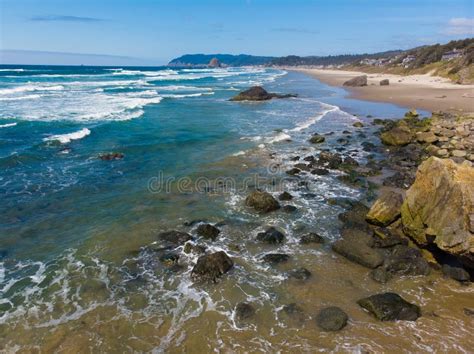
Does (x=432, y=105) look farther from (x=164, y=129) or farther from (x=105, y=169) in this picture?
(x=105, y=169)

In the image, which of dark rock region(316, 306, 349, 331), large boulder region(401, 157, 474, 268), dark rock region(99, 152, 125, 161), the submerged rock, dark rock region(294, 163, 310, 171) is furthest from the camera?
dark rock region(99, 152, 125, 161)

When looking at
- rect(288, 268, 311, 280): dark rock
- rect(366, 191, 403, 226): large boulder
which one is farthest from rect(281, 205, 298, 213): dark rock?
rect(288, 268, 311, 280): dark rock

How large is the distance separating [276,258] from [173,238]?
3.40 m

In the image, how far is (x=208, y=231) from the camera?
467 inches

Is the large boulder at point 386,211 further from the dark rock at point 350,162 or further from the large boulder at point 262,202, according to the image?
the dark rock at point 350,162

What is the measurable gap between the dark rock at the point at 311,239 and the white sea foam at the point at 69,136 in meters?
18.1

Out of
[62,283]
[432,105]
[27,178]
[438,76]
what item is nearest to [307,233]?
[62,283]

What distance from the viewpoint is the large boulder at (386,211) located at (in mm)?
11812

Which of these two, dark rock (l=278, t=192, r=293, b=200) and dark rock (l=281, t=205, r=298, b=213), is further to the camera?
dark rock (l=278, t=192, r=293, b=200)

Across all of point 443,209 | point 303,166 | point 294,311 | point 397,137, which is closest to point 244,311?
point 294,311

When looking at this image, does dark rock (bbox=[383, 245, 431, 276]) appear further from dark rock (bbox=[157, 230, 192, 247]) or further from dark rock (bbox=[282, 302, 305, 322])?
dark rock (bbox=[157, 230, 192, 247])

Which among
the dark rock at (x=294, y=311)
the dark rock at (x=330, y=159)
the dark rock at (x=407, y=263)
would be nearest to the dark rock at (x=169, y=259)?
the dark rock at (x=294, y=311)

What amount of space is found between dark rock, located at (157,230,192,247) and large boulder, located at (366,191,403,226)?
6.17 meters

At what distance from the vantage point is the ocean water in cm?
770
